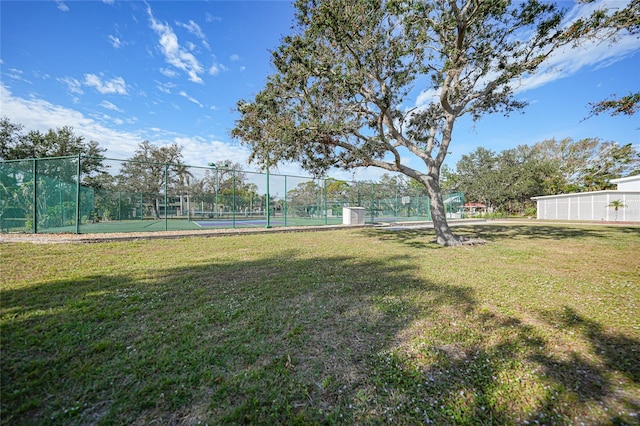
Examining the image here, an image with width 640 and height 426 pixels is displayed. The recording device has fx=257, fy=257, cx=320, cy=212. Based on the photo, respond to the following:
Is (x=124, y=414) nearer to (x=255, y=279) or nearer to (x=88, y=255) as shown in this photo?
(x=255, y=279)

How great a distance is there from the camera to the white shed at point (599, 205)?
24.2 m

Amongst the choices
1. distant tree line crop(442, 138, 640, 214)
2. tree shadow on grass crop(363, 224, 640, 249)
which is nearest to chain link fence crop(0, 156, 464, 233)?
tree shadow on grass crop(363, 224, 640, 249)

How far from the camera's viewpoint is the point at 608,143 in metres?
36.7

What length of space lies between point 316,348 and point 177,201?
16219mm

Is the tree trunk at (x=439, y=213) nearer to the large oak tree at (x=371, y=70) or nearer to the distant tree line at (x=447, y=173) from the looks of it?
the large oak tree at (x=371, y=70)

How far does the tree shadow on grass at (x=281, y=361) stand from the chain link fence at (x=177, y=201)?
Result: 8467 millimetres

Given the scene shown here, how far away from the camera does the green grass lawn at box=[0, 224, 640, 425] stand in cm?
170

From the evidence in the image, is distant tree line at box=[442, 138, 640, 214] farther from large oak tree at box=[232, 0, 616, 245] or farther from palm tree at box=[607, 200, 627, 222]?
large oak tree at box=[232, 0, 616, 245]

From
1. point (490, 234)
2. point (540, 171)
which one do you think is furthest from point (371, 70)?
point (540, 171)

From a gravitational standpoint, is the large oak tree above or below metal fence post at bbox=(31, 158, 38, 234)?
above

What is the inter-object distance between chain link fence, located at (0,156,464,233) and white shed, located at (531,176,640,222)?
1797 cm

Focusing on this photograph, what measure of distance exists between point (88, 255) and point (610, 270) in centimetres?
1164

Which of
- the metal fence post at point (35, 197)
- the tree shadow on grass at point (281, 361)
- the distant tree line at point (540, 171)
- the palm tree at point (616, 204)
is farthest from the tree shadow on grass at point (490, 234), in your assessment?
the distant tree line at point (540, 171)

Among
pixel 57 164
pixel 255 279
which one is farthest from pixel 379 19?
pixel 57 164
